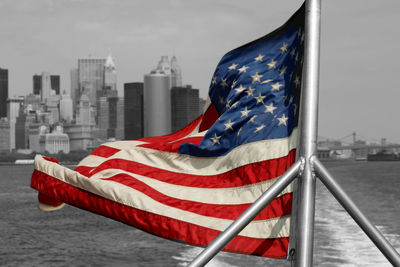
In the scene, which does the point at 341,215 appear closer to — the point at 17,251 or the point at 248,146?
the point at 17,251

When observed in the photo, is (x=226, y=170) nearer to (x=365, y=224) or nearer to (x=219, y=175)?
(x=219, y=175)

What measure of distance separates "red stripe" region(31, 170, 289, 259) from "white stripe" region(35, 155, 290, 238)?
3cm

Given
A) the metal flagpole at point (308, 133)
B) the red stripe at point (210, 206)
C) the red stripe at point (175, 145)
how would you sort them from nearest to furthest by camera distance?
1. the metal flagpole at point (308, 133)
2. the red stripe at point (210, 206)
3. the red stripe at point (175, 145)

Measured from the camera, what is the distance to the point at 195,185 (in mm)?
4891

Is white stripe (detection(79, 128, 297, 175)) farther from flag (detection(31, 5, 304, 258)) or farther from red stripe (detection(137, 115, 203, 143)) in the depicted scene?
red stripe (detection(137, 115, 203, 143))

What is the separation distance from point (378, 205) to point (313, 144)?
6414 centimetres

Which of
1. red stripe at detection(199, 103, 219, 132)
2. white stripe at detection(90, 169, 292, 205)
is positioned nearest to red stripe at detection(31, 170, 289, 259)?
white stripe at detection(90, 169, 292, 205)

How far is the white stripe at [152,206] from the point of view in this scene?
435cm

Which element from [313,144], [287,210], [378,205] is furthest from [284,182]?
[378,205]

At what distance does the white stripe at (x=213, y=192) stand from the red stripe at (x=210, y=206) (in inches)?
1.4

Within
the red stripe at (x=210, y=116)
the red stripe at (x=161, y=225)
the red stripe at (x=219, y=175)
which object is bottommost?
the red stripe at (x=161, y=225)

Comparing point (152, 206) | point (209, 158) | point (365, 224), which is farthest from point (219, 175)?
point (365, 224)

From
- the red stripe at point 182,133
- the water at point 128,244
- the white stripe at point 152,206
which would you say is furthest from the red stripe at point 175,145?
the water at point 128,244

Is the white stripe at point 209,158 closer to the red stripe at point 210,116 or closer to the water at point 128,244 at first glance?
the red stripe at point 210,116
